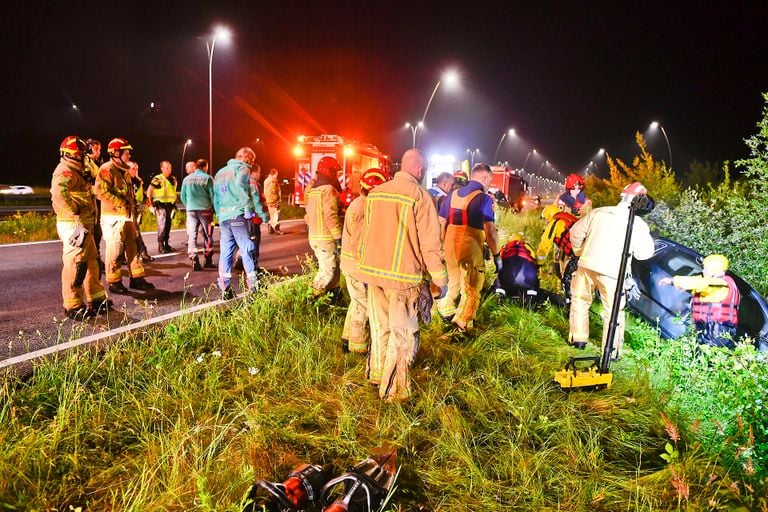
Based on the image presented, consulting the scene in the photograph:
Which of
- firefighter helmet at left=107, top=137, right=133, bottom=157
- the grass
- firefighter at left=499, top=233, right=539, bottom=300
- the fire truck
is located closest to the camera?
the grass

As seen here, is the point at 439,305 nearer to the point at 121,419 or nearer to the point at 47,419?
the point at 121,419

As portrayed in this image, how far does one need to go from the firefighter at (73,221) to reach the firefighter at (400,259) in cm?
321

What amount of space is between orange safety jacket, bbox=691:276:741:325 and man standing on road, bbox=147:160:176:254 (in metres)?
8.84

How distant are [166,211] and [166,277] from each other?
2709 millimetres

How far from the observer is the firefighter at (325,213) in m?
5.14

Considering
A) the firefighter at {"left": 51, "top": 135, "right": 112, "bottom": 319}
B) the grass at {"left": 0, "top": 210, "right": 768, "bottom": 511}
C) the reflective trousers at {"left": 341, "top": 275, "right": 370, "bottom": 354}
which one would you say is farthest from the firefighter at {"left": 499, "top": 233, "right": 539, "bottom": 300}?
the firefighter at {"left": 51, "top": 135, "right": 112, "bottom": 319}

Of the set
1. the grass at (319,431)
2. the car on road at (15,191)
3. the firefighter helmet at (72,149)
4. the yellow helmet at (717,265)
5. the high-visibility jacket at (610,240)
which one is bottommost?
the grass at (319,431)

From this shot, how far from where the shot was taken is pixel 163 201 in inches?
370

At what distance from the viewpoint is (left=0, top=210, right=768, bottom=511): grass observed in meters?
2.52

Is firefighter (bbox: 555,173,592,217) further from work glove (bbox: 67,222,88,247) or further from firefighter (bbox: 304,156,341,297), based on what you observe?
work glove (bbox: 67,222,88,247)

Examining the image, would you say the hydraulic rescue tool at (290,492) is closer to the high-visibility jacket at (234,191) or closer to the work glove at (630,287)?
the work glove at (630,287)

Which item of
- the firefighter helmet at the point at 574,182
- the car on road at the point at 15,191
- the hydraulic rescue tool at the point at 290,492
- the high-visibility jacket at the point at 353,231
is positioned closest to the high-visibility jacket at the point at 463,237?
the high-visibility jacket at the point at 353,231

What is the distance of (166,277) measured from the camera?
24.0ft

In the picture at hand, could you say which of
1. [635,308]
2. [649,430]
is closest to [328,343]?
[649,430]
